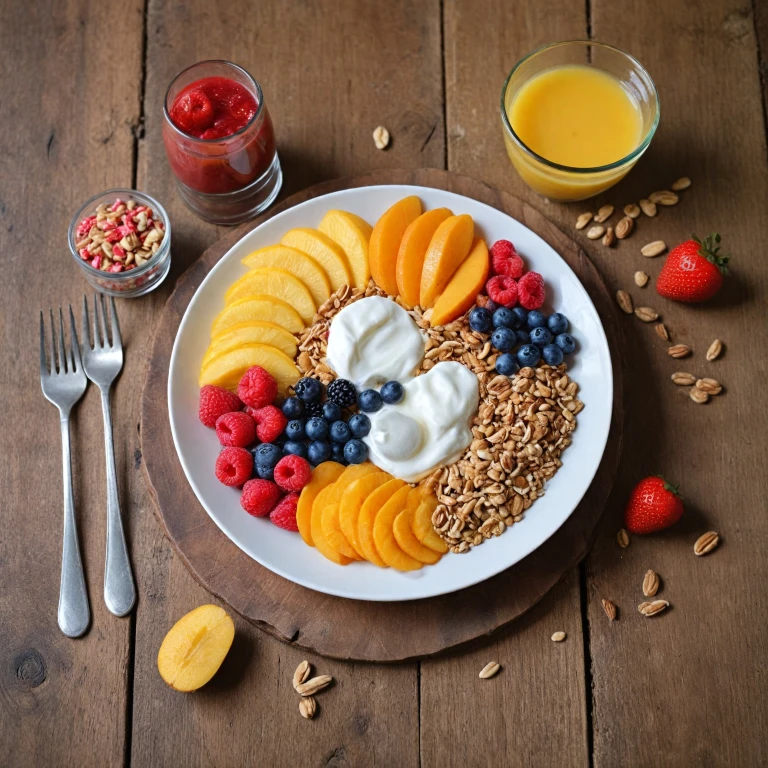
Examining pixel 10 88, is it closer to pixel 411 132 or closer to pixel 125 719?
pixel 411 132

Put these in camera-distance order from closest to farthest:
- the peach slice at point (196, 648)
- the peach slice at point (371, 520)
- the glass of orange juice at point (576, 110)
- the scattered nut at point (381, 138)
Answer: the peach slice at point (371, 520)
the peach slice at point (196, 648)
the glass of orange juice at point (576, 110)
the scattered nut at point (381, 138)

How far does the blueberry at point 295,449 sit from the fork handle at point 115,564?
0.52 m

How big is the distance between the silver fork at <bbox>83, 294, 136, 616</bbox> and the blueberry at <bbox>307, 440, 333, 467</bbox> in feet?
1.90

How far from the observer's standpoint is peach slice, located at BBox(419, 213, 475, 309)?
212cm

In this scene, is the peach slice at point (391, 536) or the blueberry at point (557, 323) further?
the blueberry at point (557, 323)

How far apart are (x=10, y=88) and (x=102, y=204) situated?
55 centimetres

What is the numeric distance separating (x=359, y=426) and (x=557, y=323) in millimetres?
604

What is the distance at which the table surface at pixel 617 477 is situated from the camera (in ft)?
6.80

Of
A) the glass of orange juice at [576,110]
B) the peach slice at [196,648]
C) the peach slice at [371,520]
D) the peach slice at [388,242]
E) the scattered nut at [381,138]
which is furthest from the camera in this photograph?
the scattered nut at [381,138]

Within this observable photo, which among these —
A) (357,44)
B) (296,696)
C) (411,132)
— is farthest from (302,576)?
(357,44)

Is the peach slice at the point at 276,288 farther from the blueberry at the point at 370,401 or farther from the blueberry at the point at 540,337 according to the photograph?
the blueberry at the point at 540,337

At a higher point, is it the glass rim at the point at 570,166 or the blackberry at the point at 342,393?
the glass rim at the point at 570,166

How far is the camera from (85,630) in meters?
2.11

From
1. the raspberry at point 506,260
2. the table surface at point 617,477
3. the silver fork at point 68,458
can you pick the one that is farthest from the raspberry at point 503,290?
the silver fork at point 68,458
